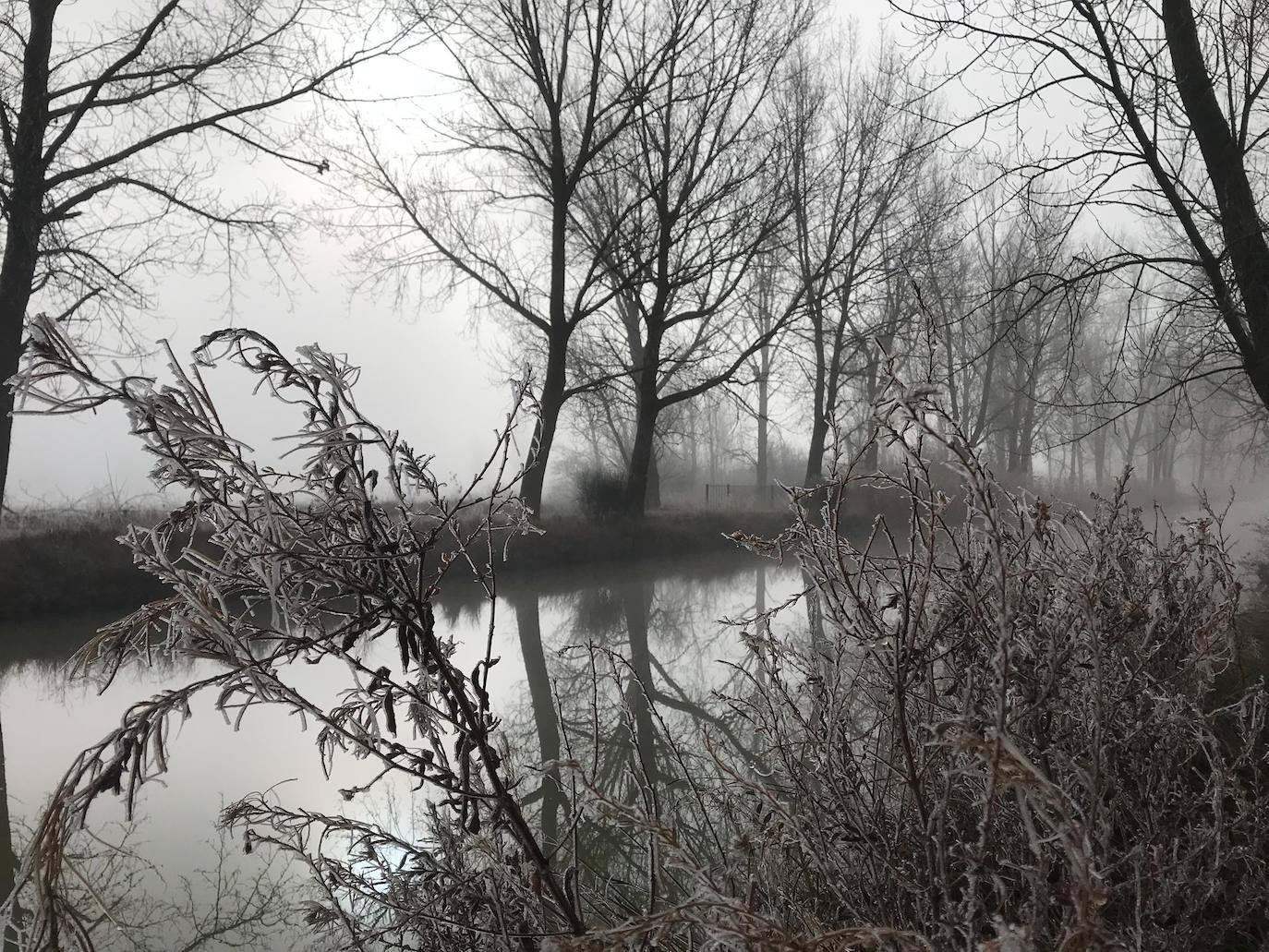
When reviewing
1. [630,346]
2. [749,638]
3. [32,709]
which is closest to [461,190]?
[630,346]

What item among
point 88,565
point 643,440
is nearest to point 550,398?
point 643,440

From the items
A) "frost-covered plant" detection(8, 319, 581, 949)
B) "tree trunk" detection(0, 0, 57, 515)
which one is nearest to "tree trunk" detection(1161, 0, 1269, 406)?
"frost-covered plant" detection(8, 319, 581, 949)

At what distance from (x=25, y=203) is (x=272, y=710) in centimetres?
575

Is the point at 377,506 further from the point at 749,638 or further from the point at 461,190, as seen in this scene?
the point at 461,190

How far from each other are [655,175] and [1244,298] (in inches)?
390

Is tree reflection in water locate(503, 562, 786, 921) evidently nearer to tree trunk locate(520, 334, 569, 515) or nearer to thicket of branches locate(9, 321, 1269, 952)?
thicket of branches locate(9, 321, 1269, 952)

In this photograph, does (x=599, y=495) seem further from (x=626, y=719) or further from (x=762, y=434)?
(x=762, y=434)

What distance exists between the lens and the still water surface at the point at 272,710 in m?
3.16

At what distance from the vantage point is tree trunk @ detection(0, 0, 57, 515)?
7.60 metres

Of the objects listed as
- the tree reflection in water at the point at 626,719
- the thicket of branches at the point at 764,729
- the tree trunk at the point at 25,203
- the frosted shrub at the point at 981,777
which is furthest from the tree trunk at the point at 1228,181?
the tree trunk at the point at 25,203

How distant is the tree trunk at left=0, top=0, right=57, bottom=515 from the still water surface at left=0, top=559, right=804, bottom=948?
2.57 m

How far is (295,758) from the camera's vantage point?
13.5 feet

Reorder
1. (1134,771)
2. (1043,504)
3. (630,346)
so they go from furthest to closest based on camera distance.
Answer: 1. (630,346)
2. (1134,771)
3. (1043,504)

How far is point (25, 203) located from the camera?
7.65m
